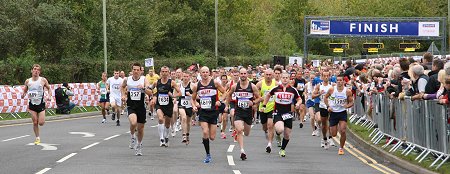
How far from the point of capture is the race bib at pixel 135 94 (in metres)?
21.3

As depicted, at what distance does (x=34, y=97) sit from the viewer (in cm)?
2375

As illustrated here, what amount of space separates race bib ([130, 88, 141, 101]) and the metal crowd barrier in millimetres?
5576

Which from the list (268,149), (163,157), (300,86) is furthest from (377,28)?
(163,157)

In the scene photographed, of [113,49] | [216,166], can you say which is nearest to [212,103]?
[216,166]

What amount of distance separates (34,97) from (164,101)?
3.17m

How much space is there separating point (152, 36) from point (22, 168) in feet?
169

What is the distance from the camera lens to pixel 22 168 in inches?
690

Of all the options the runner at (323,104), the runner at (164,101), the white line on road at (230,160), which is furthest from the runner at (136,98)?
the runner at (323,104)

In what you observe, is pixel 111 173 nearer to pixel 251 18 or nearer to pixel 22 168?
pixel 22 168

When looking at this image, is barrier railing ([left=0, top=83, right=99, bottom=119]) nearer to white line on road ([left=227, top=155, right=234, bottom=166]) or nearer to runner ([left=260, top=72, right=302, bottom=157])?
runner ([left=260, top=72, right=302, bottom=157])

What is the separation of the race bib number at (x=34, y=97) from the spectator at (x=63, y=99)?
16.9 metres

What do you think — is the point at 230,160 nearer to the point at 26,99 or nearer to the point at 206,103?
the point at 206,103

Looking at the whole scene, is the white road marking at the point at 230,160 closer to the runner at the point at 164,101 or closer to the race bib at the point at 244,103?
the race bib at the point at 244,103

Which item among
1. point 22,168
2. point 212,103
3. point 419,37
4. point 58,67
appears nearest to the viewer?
point 22,168
